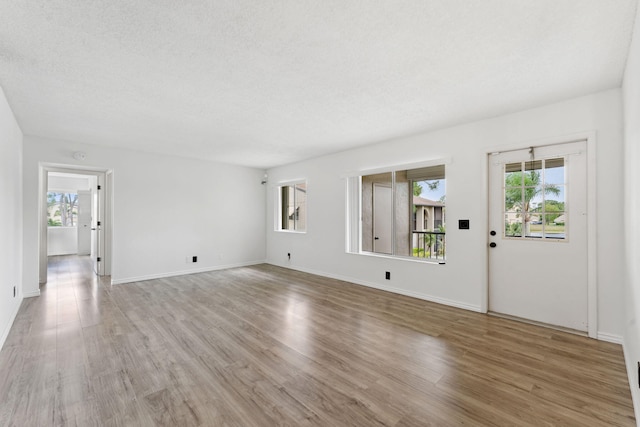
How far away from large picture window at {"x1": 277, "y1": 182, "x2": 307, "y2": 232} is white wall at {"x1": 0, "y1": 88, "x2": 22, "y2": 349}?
4.39m

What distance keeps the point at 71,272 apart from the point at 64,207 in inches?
172

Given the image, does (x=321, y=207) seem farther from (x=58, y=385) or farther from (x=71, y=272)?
(x=71, y=272)

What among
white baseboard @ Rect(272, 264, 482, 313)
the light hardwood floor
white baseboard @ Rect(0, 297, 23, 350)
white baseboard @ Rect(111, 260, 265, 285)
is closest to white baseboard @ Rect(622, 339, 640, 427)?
the light hardwood floor

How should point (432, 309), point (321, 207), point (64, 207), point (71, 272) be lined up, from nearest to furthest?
1. point (432, 309)
2. point (321, 207)
3. point (71, 272)
4. point (64, 207)

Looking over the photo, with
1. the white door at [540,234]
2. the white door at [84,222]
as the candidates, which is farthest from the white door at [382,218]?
the white door at [84,222]

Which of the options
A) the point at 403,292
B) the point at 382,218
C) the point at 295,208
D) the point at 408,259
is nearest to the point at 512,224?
the point at 408,259

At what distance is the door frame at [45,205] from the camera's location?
4.79 metres

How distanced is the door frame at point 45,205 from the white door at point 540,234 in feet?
20.8

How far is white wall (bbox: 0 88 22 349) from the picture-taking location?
2.79m

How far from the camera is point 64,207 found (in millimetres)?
9141

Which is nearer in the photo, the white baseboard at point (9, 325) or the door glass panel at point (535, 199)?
the white baseboard at point (9, 325)

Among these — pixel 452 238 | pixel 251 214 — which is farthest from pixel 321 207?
pixel 452 238

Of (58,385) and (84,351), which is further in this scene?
(84,351)

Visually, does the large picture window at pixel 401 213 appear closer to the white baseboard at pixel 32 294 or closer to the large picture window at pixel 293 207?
the large picture window at pixel 293 207
